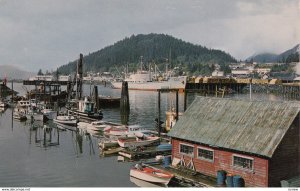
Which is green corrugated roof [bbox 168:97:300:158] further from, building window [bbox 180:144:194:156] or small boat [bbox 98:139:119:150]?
small boat [bbox 98:139:119:150]

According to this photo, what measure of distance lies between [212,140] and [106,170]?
10.3 m

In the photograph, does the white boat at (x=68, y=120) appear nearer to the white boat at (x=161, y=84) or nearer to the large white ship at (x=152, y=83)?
the white boat at (x=161, y=84)

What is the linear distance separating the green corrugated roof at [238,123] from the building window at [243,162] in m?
0.67

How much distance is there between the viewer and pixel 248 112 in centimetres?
2442

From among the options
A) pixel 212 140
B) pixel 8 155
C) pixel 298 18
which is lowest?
pixel 8 155

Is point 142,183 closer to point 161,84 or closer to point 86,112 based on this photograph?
point 86,112

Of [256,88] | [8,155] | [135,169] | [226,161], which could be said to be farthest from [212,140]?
[256,88]

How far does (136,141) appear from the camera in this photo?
38500mm

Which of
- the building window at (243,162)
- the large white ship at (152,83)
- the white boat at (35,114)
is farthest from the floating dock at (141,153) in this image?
the large white ship at (152,83)

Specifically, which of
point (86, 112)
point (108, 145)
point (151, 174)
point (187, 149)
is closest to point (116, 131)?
point (108, 145)

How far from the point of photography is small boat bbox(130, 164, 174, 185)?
25.9m

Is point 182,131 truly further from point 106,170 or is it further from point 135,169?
point 106,170

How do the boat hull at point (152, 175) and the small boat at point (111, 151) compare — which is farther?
the small boat at point (111, 151)

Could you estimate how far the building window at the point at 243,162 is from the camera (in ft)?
74.5
